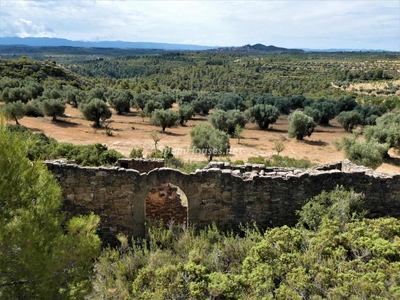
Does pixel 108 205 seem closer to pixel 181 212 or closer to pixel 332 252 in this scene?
pixel 181 212

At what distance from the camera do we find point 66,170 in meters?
9.94

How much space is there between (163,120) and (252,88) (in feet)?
157

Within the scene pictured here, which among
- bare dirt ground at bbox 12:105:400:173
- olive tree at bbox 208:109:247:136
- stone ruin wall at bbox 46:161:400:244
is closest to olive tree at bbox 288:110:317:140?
bare dirt ground at bbox 12:105:400:173

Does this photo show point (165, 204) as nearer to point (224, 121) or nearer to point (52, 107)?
point (224, 121)

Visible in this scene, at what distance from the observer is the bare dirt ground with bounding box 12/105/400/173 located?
31203 mm

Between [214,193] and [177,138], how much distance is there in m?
27.7

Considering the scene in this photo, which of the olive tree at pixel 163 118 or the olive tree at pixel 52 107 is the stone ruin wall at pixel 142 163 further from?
the olive tree at pixel 52 107

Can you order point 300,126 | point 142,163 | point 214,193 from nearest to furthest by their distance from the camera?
point 214,193
point 142,163
point 300,126

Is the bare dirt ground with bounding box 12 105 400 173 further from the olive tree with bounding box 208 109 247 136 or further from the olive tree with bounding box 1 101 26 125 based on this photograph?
the olive tree with bounding box 208 109 247 136

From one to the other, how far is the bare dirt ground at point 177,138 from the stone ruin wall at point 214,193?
53.8ft

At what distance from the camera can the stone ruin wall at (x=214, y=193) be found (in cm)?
1002

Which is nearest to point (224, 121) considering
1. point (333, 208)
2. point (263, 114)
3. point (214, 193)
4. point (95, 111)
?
point (263, 114)

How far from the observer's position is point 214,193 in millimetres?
10250

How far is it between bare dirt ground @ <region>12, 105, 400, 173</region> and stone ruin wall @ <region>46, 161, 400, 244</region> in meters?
16.4
